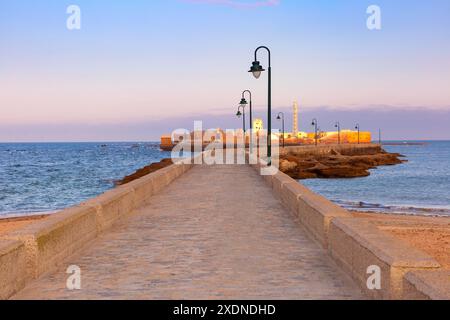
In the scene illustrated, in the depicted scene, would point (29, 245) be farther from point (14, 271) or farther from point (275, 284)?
point (275, 284)

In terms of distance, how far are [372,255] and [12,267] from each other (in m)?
3.81

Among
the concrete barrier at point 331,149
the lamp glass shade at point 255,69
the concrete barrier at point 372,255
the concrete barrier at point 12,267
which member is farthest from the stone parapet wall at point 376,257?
the concrete barrier at point 331,149

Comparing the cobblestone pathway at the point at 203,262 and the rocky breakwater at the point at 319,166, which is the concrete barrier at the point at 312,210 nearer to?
the cobblestone pathway at the point at 203,262

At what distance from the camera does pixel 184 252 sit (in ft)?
25.9

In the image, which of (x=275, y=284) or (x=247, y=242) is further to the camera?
(x=247, y=242)

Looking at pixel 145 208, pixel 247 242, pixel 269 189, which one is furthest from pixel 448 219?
pixel 247 242

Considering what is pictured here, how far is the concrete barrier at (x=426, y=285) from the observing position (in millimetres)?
4168

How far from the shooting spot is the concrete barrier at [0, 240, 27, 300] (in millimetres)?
5348

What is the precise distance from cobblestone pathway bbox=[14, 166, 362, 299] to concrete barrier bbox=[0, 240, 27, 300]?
0.12 m

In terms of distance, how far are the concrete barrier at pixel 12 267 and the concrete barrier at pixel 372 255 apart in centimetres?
374

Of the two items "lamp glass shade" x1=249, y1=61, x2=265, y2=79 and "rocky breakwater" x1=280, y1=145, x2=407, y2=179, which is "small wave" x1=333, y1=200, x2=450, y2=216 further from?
"rocky breakwater" x1=280, y1=145, x2=407, y2=179

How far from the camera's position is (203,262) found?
23.7ft

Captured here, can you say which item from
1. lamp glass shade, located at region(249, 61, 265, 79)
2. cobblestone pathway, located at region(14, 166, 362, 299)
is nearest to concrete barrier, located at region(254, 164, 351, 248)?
cobblestone pathway, located at region(14, 166, 362, 299)
